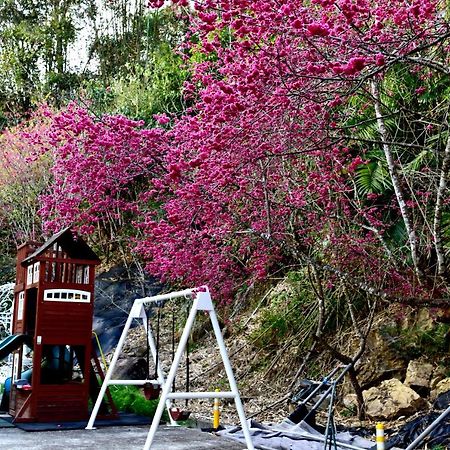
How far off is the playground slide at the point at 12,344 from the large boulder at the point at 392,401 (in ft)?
12.9

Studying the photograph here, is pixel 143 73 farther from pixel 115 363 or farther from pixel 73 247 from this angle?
pixel 115 363

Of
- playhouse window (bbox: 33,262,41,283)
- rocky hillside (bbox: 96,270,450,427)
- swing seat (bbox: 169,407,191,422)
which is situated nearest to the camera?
rocky hillside (bbox: 96,270,450,427)

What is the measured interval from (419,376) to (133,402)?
3469mm

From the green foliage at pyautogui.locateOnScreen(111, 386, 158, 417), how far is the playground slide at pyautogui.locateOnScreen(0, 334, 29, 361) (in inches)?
58.0

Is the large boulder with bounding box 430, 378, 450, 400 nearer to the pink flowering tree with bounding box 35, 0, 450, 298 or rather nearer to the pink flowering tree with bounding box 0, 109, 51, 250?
the pink flowering tree with bounding box 35, 0, 450, 298

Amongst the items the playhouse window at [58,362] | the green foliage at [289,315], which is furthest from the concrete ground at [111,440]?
the green foliage at [289,315]

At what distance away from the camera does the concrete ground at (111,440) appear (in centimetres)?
538

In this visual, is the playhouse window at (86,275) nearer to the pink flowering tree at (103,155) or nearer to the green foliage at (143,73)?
the pink flowering tree at (103,155)

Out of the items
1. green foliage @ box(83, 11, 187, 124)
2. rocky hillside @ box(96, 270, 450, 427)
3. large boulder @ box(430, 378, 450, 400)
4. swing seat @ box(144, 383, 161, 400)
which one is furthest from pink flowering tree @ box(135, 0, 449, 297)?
green foliage @ box(83, 11, 187, 124)

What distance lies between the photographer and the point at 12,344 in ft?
23.6

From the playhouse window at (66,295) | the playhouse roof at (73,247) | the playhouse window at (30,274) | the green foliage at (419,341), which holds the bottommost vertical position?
the green foliage at (419,341)

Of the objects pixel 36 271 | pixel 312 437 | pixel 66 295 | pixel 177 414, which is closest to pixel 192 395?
pixel 312 437

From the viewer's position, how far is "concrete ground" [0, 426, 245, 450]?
5383 mm

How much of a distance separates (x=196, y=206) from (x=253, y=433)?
7.27 feet
